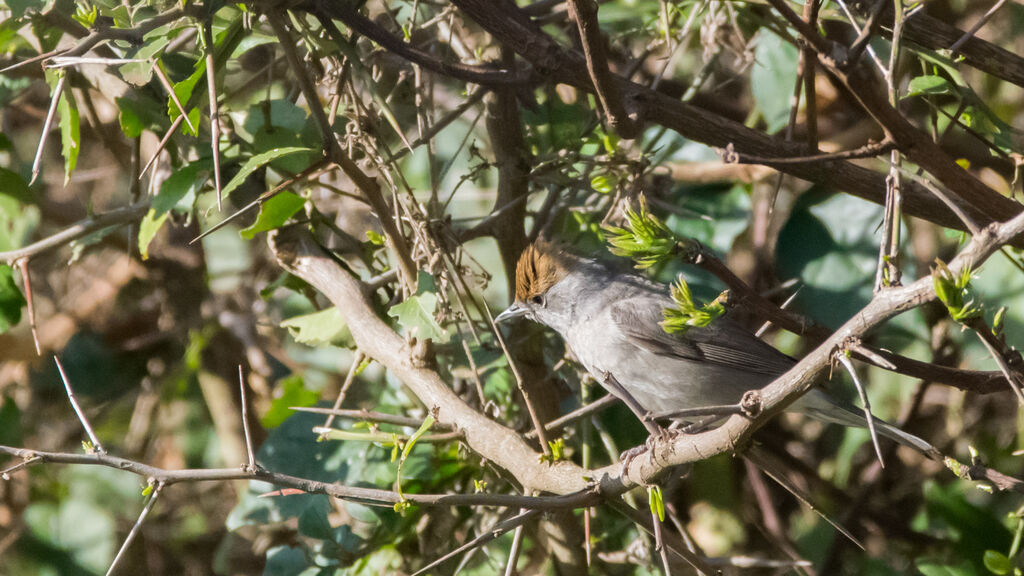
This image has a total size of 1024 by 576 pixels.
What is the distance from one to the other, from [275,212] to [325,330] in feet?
1.48

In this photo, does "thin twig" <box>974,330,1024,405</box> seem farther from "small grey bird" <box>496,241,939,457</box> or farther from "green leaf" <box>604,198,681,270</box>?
"small grey bird" <box>496,241,939,457</box>

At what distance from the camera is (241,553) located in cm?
442

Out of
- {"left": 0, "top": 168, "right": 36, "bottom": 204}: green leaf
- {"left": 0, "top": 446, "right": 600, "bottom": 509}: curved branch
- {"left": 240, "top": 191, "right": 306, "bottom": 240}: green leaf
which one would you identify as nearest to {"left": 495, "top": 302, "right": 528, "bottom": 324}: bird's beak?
{"left": 240, "top": 191, "right": 306, "bottom": 240}: green leaf

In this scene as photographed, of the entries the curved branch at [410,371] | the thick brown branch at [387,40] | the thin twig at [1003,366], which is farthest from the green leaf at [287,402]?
the thin twig at [1003,366]

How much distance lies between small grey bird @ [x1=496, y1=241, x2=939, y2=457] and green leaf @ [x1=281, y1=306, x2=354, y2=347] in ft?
2.04

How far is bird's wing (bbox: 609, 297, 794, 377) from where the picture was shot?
11.0ft

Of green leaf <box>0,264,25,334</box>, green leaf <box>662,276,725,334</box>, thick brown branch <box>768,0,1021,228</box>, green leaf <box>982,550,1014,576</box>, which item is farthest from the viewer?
green leaf <box>0,264,25,334</box>

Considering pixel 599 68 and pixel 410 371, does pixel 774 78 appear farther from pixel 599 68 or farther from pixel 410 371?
pixel 410 371

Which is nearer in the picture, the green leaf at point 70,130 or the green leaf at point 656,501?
the green leaf at point 656,501

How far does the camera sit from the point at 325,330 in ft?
10.0

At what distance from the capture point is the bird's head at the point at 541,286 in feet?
10.7

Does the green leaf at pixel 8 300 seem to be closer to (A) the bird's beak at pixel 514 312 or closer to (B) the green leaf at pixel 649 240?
(A) the bird's beak at pixel 514 312

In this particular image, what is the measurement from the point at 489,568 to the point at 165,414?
2.23 meters

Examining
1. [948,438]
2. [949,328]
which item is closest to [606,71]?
[949,328]
